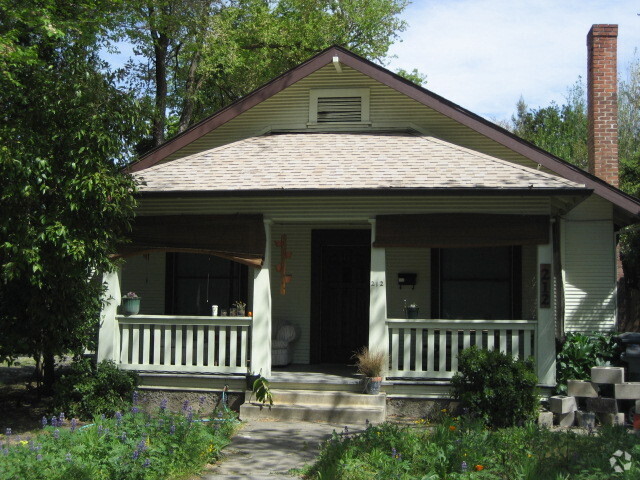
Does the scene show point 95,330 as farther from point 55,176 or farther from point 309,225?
point 309,225

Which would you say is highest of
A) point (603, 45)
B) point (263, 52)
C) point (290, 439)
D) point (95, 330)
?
point (263, 52)

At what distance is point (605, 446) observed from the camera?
7238mm

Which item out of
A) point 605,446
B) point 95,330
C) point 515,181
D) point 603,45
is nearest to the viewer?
point 605,446

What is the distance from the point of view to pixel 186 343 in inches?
471

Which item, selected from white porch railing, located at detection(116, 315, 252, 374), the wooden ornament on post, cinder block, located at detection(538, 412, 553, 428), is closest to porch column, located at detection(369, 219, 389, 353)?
white porch railing, located at detection(116, 315, 252, 374)

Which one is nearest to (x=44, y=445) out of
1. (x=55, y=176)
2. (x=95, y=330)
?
(x=55, y=176)

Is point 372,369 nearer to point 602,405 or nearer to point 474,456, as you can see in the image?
point 602,405

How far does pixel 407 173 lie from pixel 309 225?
2774 mm

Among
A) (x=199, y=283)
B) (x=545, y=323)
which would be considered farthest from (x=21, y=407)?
(x=545, y=323)

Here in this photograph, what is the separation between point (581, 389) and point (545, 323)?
3.42 ft

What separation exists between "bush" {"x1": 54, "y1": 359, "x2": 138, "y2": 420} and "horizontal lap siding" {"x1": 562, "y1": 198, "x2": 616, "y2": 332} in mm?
7256

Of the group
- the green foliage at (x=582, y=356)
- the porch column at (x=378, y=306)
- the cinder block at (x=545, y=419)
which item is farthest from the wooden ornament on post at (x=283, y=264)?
the cinder block at (x=545, y=419)

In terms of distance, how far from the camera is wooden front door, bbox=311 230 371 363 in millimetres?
13875

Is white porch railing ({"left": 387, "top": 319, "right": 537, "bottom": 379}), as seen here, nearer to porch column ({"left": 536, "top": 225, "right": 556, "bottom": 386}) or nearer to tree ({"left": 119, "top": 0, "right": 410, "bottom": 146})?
porch column ({"left": 536, "top": 225, "right": 556, "bottom": 386})
